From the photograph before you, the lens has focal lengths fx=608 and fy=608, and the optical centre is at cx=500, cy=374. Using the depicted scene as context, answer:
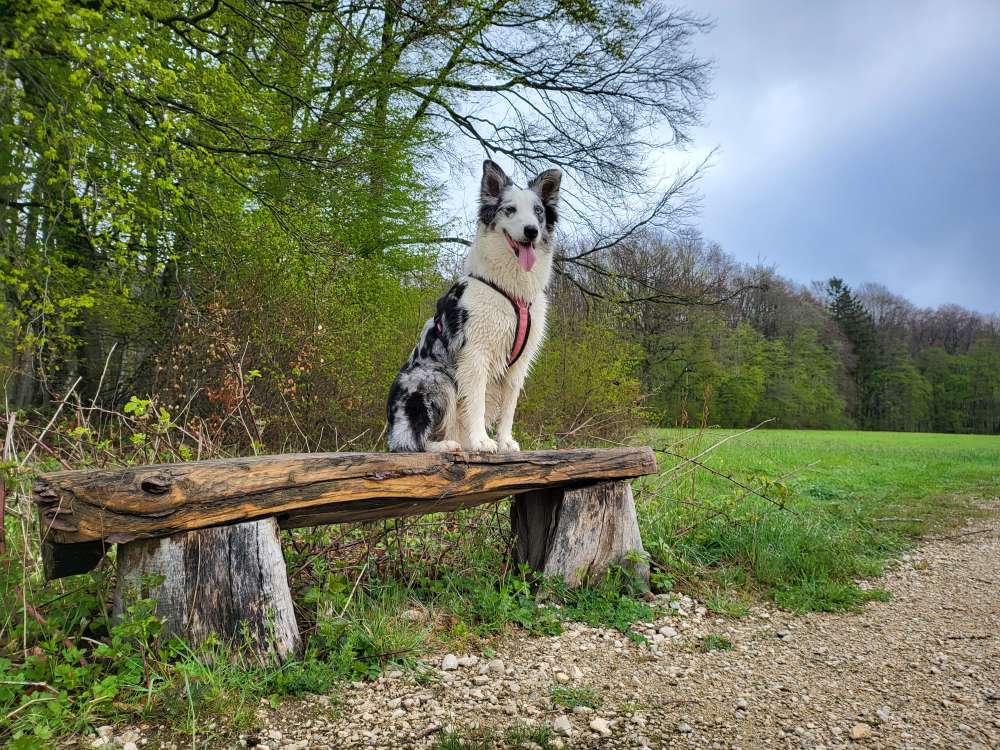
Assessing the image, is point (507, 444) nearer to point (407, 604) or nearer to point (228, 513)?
point (407, 604)

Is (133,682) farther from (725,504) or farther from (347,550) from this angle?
(725,504)

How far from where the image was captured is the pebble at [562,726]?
249 centimetres

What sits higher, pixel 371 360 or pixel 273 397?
pixel 371 360

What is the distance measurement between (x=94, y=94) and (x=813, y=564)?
7044 mm

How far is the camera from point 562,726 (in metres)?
2.53

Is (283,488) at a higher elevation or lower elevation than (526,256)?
lower

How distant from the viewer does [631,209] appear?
1269 centimetres

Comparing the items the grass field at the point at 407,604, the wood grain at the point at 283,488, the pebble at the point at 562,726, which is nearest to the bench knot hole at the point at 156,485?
the wood grain at the point at 283,488

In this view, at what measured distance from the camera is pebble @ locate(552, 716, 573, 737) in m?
2.49

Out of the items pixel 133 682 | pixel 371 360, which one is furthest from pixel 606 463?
pixel 371 360

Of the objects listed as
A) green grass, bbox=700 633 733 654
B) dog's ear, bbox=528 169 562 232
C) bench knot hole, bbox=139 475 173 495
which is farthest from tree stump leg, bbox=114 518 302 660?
dog's ear, bbox=528 169 562 232

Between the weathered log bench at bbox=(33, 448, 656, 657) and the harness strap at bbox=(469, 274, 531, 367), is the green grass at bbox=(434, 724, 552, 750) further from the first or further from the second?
the harness strap at bbox=(469, 274, 531, 367)

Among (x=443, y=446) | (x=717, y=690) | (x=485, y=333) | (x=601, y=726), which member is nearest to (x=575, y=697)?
(x=601, y=726)

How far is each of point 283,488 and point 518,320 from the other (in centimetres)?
171
